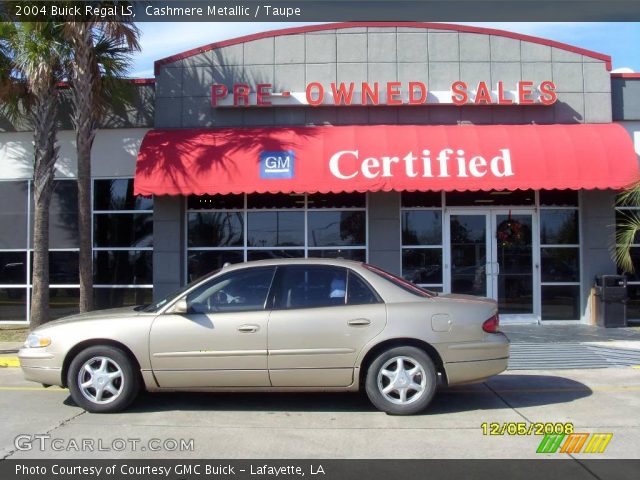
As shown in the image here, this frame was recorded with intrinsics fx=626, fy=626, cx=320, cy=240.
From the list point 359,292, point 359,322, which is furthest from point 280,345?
point 359,292

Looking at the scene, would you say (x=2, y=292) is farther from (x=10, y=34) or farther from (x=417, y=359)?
(x=417, y=359)

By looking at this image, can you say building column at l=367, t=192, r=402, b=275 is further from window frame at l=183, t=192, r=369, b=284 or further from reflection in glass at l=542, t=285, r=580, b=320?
reflection in glass at l=542, t=285, r=580, b=320

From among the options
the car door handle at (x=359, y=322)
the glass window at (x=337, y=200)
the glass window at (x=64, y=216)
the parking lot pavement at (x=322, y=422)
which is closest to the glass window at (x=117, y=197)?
the glass window at (x=64, y=216)

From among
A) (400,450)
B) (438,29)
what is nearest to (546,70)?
(438,29)

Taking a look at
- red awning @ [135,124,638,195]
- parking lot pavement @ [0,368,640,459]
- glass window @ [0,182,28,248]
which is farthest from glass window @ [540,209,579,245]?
glass window @ [0,182,28,248]

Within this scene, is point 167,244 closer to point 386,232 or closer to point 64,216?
point 64,216

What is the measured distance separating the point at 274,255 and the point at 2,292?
20.2ft

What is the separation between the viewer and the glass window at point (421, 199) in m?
13.2

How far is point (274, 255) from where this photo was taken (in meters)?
13.2

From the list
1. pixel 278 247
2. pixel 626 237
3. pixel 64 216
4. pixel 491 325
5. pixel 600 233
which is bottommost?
pixel 491 325

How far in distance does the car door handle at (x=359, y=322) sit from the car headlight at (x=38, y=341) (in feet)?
10.4

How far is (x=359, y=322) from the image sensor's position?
6387 mm
